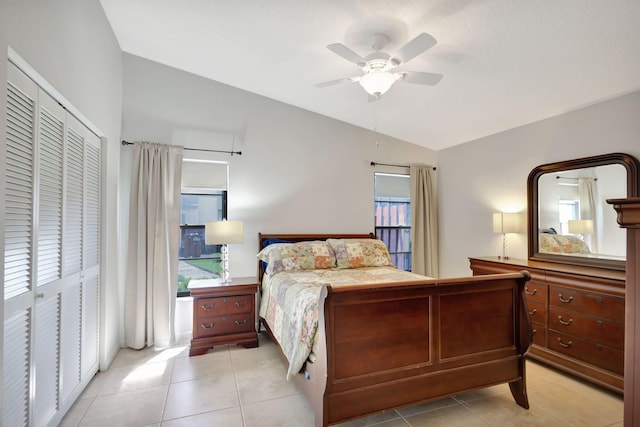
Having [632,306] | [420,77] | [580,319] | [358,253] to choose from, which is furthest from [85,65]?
[580,319]

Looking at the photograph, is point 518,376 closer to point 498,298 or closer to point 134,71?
point 498,298

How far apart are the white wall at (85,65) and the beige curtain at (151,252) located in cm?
20

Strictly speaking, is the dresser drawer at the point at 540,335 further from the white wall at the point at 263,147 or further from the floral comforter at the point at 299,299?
the white wall at the point at 263,147

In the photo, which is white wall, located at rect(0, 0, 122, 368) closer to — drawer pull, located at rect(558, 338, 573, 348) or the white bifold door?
the white bifold door

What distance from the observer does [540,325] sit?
115 inches

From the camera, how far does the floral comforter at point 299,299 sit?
212 centimetres

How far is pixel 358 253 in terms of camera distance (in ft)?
12.3

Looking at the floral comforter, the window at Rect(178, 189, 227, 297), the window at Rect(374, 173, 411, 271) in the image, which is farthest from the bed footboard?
the window at Rect(374, 173, 411, 271)

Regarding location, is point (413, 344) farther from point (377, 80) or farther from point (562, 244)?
point (562, 244)

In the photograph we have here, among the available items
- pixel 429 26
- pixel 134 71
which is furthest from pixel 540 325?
pixel 134 71

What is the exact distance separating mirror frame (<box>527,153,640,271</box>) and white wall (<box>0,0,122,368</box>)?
413 centimetres

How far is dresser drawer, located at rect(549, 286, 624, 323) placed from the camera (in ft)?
7.79

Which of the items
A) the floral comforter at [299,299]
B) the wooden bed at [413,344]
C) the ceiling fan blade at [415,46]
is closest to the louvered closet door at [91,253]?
the floral comforter at [299,299]

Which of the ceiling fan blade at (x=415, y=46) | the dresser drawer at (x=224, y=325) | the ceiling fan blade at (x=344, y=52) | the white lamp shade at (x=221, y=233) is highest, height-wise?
the ceiling fan blade at (x=344, y=52)
